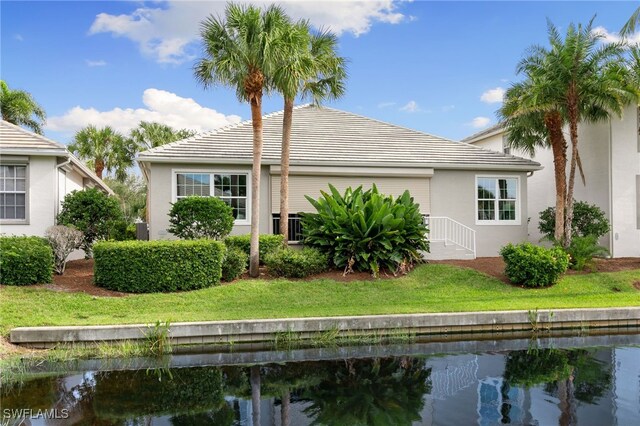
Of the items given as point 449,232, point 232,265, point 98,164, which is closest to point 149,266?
point 232,265

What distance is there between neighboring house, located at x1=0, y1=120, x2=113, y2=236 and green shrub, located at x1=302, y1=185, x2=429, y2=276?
775 cm

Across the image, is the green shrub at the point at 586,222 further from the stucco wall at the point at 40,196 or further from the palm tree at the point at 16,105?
the palm tree at the point at 16,105

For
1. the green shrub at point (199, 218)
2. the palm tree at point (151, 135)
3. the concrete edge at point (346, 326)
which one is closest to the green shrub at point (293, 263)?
the green shrub at point (199, 218)

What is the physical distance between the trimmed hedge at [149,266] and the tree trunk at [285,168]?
3.50 meters

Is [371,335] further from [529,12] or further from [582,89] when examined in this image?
[529,12]

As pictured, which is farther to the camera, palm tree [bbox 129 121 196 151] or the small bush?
palm tree [bbox 129 121 196 151]

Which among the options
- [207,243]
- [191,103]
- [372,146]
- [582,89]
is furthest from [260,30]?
[191,103]

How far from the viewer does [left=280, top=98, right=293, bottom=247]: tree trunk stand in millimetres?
14719

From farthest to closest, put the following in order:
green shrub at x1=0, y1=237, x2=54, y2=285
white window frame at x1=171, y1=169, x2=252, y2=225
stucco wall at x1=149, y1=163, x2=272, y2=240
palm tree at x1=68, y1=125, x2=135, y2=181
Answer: palm tree at x1=68, y1=125, x2=135, y2=181
white window frame at x1=171, y1=169, x2=252, y2=225
stucco wall at x1=149, y1=163, x2=272, y2=240
green shrub at x1=0, y1=237, x2=54, y2=285

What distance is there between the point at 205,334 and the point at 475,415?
510 cm

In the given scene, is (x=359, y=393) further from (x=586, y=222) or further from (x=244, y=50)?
(x=586, y=222)

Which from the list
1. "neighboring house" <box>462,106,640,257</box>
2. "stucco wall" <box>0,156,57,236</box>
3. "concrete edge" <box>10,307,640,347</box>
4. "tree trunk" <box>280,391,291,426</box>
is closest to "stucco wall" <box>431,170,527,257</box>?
"neighboring house" <box>462,106,640,257</box>

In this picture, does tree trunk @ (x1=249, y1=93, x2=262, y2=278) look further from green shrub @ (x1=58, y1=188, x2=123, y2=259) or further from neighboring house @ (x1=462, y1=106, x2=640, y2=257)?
neighboring house @ (x1=462, y1=106, x2=640, y2=257)

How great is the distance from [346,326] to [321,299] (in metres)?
2.37
